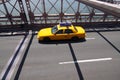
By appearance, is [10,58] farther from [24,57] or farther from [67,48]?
[67,48]

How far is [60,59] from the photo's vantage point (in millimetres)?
13031

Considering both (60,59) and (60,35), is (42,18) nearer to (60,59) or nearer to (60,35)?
(60,35)

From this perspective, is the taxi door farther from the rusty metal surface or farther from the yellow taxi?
the rusty metal surface

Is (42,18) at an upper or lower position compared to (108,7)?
lower

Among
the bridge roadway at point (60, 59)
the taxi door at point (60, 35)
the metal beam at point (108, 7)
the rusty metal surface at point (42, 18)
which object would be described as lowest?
the bridge roadway at point (60, 59)

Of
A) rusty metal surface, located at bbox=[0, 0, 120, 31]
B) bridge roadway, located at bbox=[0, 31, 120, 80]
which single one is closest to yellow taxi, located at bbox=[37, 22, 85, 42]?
bridge roadway, located at bbox=[0, 31, 120, 80]

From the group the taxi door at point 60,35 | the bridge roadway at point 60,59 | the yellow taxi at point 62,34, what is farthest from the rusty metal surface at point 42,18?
the taxi door at point 60,35

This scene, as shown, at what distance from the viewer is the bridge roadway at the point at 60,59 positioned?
36.5ft

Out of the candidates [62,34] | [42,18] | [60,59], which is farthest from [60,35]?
[42,18]

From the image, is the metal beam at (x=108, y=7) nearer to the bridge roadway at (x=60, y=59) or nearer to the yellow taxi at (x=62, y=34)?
the yellow taxi at (x=62, y=34)

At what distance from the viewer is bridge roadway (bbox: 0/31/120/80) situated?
11125 mm

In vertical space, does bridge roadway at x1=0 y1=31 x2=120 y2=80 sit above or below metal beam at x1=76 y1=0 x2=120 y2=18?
below

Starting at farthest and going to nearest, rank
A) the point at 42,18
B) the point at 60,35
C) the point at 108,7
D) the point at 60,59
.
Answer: the point at 42,18 < the point at 60,35 < the point at 60,59 < the point at 108,7

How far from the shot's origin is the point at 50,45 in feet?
51.7
